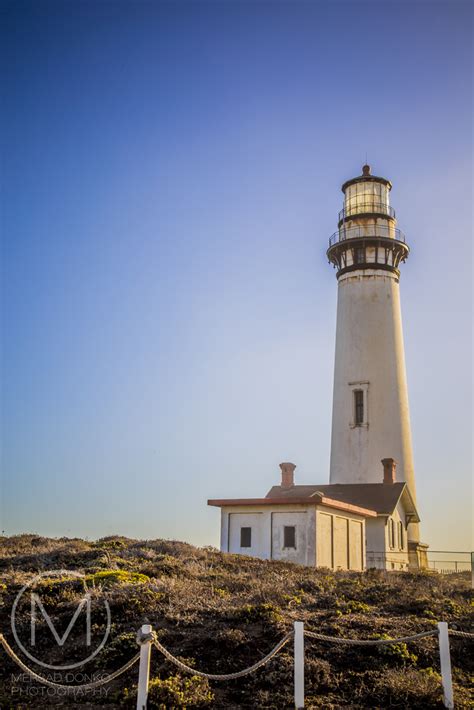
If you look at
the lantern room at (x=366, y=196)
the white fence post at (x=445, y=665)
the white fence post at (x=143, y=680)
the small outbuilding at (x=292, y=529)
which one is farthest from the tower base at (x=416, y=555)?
the white fence post at (x=143, y=680)

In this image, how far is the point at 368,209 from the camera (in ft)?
125

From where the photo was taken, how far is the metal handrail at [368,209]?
3812 centimetres

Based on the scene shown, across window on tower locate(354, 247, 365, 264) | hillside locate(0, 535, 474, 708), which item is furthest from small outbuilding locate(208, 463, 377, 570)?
window on tower locate(354, 247, 365, 264)

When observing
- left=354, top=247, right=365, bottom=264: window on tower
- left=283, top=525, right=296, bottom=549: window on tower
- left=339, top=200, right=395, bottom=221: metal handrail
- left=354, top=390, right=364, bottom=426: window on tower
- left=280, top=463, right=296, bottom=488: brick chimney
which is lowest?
left=283, top=525, right=296, bottom=549: window on tower

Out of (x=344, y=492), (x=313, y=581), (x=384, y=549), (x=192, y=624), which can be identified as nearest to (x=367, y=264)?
(x=344, y=492)

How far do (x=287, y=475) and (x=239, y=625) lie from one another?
21.3m

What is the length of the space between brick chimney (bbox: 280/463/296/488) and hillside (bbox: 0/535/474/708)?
1307 centimetres

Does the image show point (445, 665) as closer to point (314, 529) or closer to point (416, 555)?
point (314, 529)

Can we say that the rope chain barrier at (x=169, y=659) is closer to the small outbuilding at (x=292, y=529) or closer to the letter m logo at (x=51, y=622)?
the letter m logo at (x=51, y=622)

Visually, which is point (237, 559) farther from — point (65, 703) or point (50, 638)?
point (65, 703)

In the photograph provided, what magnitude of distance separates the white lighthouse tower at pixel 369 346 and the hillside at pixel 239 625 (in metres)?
14.2

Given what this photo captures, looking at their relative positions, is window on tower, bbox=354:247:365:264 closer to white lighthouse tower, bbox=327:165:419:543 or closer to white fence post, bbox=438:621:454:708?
white lighthouse tower, bbox=327:165:419:543

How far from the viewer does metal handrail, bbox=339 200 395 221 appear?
125 feet

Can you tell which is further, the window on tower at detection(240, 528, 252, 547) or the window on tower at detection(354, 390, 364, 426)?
the window on tower at detection(354, 390, 364, 426)
